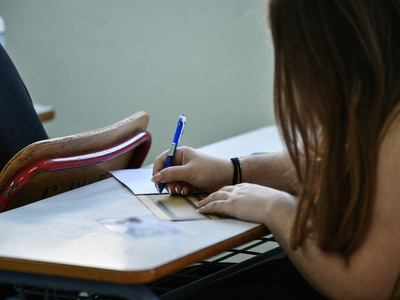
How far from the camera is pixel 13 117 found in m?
1.25

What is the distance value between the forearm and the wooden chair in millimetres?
334

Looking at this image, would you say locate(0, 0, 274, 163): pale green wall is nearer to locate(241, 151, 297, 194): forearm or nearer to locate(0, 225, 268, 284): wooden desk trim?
locate(241, 151, 297, 194): forearm

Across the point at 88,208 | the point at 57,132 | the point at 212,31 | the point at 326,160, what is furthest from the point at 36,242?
the point at 57,132

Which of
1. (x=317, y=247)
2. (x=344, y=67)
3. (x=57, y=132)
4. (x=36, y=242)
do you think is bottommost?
(x=57, y=132)

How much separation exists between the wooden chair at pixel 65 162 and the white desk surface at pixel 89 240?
0.05m

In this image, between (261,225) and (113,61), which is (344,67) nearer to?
(261,225)

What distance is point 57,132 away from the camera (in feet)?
12.3

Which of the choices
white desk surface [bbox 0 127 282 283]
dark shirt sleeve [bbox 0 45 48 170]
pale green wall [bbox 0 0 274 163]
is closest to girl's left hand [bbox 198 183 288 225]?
white desk surface [bbox 0 127 282 283]

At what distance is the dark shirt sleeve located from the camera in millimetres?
1220

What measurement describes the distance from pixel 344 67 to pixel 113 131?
66 centimetres

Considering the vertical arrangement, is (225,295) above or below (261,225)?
below

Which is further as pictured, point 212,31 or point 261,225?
point 212,31

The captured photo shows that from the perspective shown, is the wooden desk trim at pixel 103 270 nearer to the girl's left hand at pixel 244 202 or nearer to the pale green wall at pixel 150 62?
the girl's left hand at pixel 244 202

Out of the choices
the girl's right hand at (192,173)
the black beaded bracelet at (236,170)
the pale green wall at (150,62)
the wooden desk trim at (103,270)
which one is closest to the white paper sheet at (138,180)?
the girl's right hand at (192,173)
